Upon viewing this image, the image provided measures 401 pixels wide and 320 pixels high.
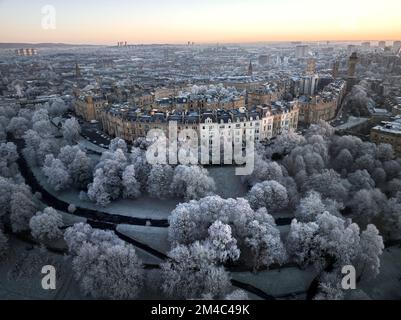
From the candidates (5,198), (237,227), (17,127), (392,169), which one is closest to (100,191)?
(5,198)

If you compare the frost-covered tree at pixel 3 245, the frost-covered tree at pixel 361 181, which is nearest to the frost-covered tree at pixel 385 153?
the frost-covered tree at pixel 361 181

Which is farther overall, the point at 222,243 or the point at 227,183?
the point at 227,183

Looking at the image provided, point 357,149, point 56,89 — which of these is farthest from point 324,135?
point 56,89

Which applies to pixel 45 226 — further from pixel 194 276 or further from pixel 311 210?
pixel 311 210

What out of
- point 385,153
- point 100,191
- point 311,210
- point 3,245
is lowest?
point 3,245

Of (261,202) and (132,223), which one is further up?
(261,202)

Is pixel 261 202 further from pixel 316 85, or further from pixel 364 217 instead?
pixel 316 85

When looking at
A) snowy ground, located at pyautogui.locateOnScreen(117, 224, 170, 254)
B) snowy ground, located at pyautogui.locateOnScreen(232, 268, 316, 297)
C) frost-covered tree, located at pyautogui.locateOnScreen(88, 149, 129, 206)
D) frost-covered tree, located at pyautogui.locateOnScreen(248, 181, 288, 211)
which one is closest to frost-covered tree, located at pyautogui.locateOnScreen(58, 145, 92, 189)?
frost-covered tree, located at pyautogui.locateOnScreen(88, 149, 129, 206)
